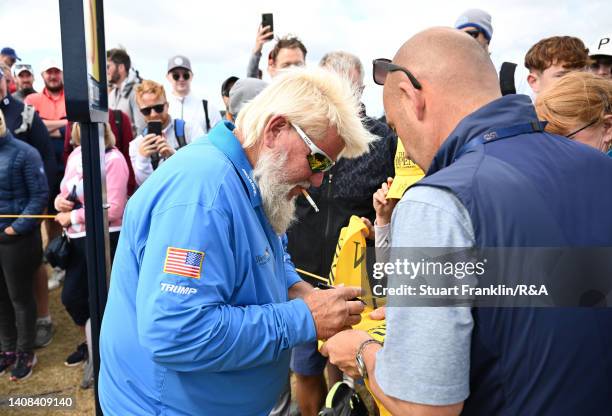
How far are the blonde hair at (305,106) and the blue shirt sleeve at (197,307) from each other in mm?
426

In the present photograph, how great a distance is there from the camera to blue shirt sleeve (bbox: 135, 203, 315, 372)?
4.82 ft

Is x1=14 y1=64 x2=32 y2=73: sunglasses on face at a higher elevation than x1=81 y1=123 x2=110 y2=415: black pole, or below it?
higher

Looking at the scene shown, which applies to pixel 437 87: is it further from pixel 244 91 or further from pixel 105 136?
pixel 105 136

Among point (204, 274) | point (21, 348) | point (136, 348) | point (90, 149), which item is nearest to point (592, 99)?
point (204, 274)

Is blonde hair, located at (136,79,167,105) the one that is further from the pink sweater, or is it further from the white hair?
the white hair

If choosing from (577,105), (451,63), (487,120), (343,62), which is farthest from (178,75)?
(487,120)

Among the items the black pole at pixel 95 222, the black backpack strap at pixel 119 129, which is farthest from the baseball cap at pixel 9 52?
the black pole at pixel 95 222

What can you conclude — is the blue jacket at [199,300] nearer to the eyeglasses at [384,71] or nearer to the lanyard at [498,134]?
the eyeglasses at [384,71]

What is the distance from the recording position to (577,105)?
233cm

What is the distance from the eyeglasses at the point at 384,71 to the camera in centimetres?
138

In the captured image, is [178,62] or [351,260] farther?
[178,62]

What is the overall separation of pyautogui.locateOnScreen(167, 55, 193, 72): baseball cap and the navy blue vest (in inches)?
208

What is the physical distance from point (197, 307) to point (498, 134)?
929 millimetres

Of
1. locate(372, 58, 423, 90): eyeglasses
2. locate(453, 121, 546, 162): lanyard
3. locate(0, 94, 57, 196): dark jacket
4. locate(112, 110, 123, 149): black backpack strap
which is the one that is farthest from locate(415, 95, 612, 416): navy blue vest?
locate(0, 94, 57, 196): dark jacket
